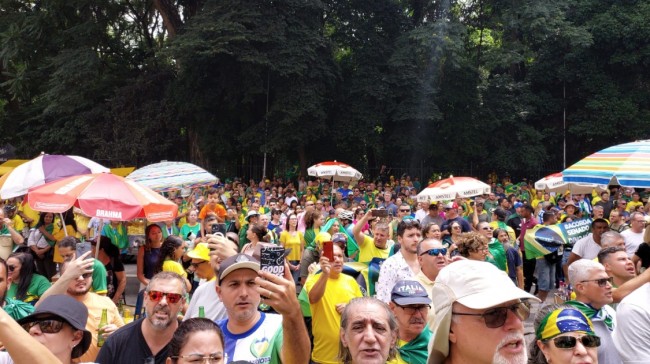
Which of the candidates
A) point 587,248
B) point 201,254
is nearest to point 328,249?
point 201,254

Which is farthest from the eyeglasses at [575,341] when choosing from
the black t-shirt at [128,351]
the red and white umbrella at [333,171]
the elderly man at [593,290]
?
the red and white umbrella at [333,171]

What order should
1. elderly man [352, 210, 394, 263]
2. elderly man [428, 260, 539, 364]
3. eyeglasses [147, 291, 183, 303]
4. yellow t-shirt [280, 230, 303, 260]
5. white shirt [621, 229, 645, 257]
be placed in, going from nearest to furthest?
elderly man [428, 260, 539, 364]
eyeglasses [147, 291, 183, 303]
elderly man [352, 210, 394, 263]
white shirt [621, 229, 645, 257]
yellow t-shirt [280, 230, 303, 260]

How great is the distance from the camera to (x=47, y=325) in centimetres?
378

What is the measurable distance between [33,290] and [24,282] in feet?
0.39

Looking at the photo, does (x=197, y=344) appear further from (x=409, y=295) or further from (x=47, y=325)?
(x=409, y=295)

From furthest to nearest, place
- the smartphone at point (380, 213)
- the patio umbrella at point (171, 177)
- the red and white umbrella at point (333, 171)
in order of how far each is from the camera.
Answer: the red and white umbrella at point (333, 171)
the patio umbrella at point (171, 177)
the smartphone at point (380, 213)

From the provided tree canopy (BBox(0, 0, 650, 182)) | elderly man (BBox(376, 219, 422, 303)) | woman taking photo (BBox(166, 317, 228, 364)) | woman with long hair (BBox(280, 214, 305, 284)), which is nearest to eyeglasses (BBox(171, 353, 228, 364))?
woman taking photo (BBox(166, 317, 228, 364))

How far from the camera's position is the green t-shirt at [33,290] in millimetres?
6246

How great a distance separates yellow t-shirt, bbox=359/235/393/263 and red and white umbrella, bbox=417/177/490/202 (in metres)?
5.24

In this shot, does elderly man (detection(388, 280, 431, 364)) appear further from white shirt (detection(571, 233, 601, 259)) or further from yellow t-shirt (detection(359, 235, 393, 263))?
white shirt (detection(571, 233, 601, 259))

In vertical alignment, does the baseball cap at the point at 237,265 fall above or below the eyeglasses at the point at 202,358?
above

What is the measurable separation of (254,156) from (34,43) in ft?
38.4

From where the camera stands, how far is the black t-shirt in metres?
4.27

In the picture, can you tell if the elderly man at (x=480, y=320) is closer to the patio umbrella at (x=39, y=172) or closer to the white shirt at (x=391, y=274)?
the white shirt at (x=391, y=274)
